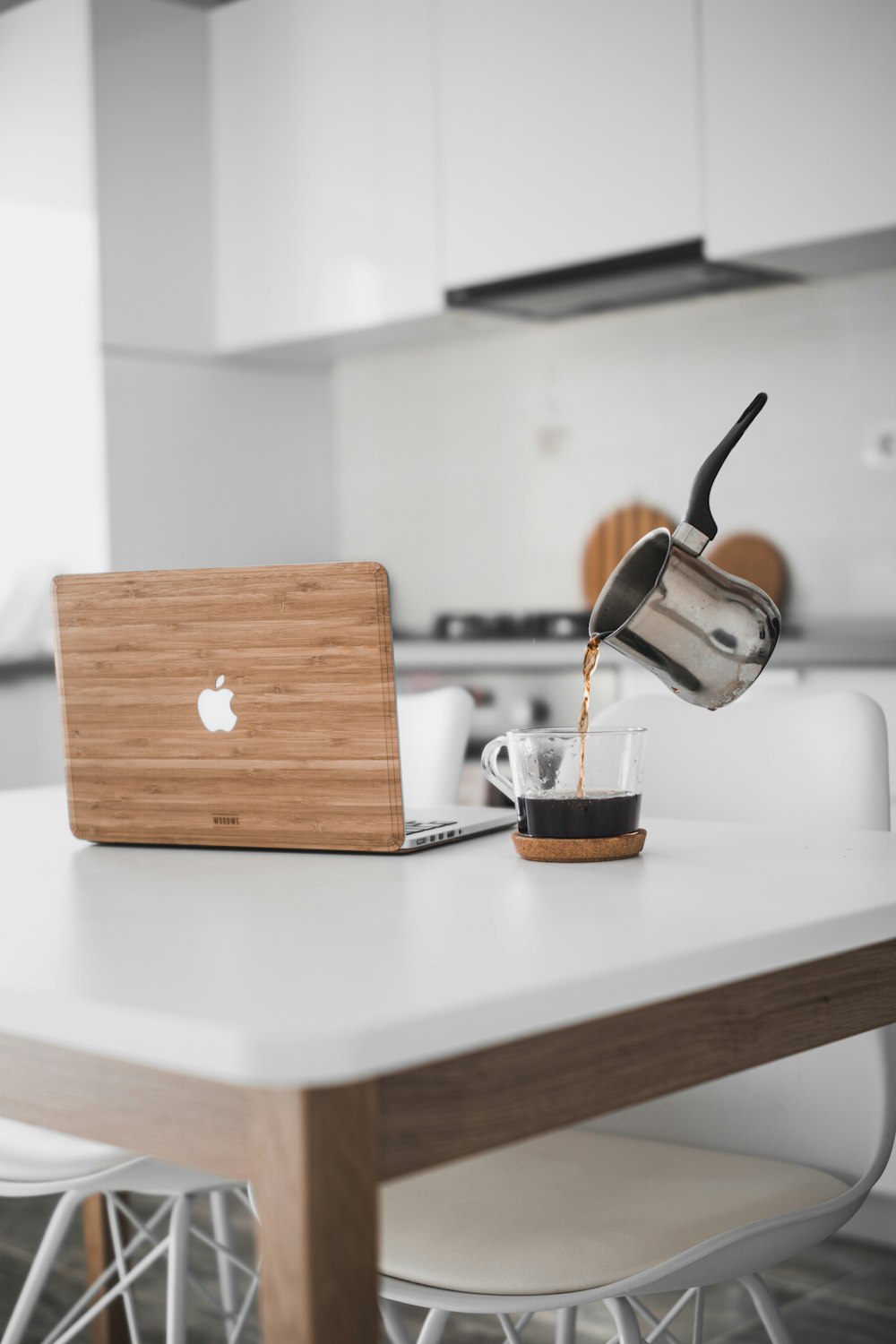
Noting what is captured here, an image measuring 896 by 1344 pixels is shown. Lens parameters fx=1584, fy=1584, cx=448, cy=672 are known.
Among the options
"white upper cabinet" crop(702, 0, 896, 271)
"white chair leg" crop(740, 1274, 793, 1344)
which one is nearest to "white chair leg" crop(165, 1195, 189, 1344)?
"white chair leg" crop(740, 1274, 793, 1344)

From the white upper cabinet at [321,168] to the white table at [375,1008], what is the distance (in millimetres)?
2698

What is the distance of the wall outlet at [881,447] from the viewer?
3.32 meters

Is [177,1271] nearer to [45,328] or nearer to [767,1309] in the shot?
[767,1309]

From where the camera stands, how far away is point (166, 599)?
137 cm

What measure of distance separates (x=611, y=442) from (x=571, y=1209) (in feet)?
9.24

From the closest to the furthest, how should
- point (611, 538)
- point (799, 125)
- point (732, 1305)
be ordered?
point (732, 1305) < point (799, 125) < point (611, 538)

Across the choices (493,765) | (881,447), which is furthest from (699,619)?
(881,447)

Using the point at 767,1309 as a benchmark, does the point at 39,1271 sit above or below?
below

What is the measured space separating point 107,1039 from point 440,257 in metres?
3.02

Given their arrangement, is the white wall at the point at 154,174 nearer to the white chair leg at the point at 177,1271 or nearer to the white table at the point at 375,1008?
the white chair leg at the point at 177,1271

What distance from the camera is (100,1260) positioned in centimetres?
209

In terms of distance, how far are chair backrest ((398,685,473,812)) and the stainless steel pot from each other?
576 mm

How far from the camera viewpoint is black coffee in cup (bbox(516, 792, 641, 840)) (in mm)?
1235

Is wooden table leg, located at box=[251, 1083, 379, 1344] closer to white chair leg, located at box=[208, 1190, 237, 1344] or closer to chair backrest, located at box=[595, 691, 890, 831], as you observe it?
chair backrest, located at box=[595, 691, 890, 831]
